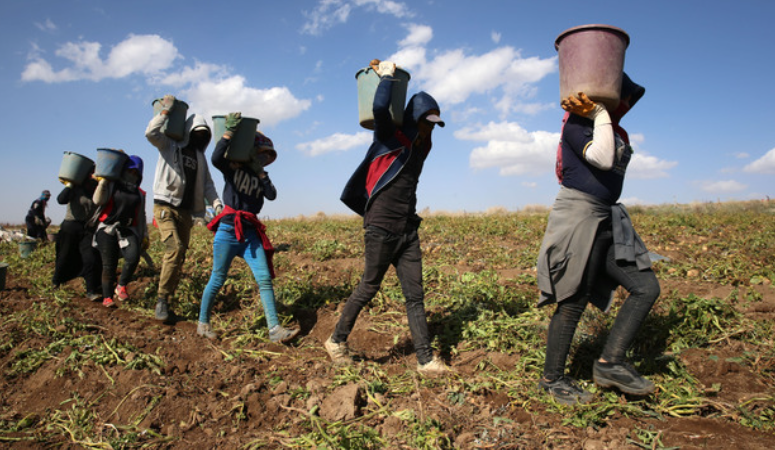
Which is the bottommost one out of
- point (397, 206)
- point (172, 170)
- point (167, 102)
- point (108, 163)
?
point (397, 206)

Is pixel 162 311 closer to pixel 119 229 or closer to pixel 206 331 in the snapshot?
pixel 206 331

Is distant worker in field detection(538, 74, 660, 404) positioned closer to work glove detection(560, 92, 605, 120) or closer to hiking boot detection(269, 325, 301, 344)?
work glove detection(560, 92, 605, 120)

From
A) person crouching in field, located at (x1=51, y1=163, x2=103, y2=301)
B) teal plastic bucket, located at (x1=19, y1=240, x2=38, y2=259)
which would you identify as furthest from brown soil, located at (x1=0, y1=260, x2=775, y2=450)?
teal plastic bucket, located at (x1=19, y1=240, x2=38, y2=259)

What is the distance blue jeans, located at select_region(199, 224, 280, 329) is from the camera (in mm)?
4031

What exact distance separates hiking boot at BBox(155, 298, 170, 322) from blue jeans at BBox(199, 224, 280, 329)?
677 millimetres

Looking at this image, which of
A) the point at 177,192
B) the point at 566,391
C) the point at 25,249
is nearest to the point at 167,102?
the point at 177,192

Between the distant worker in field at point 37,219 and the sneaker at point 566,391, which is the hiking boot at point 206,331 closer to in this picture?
the sneaker at point 566,391

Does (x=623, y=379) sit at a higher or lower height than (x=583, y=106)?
lower

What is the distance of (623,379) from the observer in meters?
2.61

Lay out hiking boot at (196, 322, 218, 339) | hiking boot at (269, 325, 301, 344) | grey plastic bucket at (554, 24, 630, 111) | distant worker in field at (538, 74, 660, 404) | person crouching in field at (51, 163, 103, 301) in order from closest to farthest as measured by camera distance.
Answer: grey plastic bucket at (554, 24, 630, 111), distant worker in field at (538, 74, 660, 404), hiking boot at (269, 325, 301, 344), hiking boot at (196, 322, 218, 339), person crouching in field at (51, 163, 103, 301)

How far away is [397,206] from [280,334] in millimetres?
1556

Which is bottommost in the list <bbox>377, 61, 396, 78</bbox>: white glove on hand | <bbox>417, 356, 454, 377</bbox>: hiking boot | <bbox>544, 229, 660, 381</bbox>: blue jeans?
<bbox>417, 356, 454, 377</bbox>: hiking boot

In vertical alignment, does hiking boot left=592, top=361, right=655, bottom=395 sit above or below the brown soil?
above

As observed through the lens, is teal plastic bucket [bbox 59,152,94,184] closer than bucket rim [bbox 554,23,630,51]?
No
